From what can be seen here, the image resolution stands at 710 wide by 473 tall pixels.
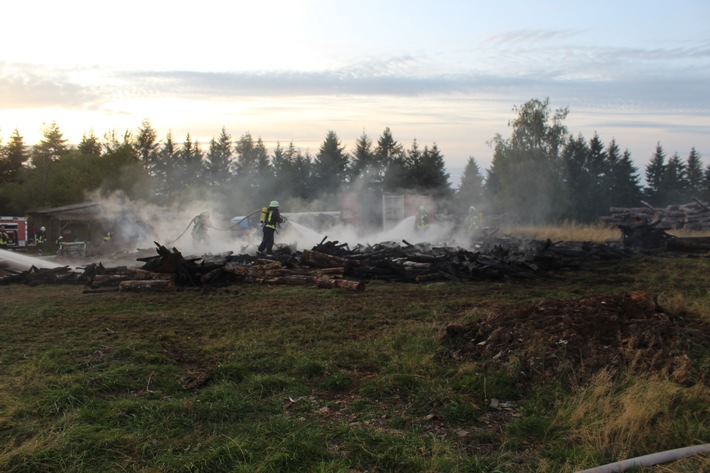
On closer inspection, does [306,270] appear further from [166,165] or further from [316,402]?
[166,165]

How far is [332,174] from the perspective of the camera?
205 ft

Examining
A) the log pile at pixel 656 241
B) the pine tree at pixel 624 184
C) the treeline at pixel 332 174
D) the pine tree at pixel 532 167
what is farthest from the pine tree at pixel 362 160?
the log pile at pixel 656 241

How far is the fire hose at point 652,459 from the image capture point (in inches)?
132

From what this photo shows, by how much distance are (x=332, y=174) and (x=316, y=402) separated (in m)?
58.1

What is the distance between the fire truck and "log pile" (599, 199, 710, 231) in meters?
33.9

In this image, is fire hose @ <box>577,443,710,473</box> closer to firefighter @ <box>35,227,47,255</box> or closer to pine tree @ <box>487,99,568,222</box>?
firefighter @ <box>35,227,47,255</box>

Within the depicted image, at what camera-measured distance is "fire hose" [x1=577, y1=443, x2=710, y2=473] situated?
335 cm

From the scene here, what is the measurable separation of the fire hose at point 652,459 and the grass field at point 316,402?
0.18 ft

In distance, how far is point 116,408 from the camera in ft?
15.1

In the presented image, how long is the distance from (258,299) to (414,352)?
537 centimetres

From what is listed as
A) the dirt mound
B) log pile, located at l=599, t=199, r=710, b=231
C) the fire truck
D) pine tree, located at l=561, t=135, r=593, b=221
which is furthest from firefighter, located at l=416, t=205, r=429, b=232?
pine tree, located at l=561, t=135, r=593, b=221

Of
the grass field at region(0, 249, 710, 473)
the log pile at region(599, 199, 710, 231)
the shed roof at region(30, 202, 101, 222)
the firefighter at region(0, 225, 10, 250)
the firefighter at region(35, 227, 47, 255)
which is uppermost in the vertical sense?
the grass field at region(0, 249, 710, 473)

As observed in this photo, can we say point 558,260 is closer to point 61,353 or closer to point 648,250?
point 648,250

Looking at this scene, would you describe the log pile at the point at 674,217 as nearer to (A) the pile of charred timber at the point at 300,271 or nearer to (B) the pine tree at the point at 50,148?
(A) the pile of charred timber at the point at 300,271
